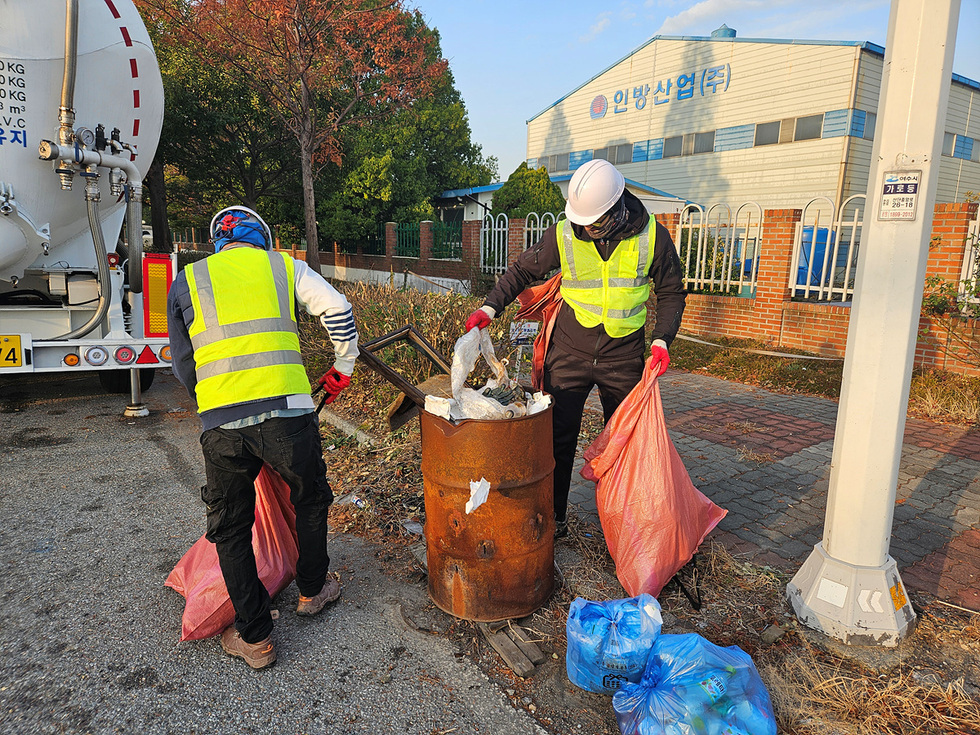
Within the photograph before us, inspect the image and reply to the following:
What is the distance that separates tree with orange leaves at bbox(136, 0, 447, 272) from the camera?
1029cm

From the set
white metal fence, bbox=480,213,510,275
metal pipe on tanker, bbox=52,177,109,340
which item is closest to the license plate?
metal pipe on tanker, bbox=52,177,109,340

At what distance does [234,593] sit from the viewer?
231 cm

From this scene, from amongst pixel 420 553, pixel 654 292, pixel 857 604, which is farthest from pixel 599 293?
pixel 857 604

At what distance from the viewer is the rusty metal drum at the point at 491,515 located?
2.39 m

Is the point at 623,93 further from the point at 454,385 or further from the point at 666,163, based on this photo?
the point at 454,385

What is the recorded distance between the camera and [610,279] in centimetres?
292

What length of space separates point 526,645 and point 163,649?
1400 mm

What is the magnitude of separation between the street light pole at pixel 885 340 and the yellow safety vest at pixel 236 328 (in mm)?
2128

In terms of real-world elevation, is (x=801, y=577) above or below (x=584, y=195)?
below

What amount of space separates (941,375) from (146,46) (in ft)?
24.5

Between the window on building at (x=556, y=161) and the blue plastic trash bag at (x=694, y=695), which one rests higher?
the window on building at (x=556, y=161)

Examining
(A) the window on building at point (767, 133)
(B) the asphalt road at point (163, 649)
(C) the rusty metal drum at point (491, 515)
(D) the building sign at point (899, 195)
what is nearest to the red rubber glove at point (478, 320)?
(C) the rusty metal drum at point (491, 515)

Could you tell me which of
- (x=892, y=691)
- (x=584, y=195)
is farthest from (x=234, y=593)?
(x=892, y=691)

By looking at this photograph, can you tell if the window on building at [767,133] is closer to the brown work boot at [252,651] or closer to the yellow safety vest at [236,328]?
the yellow safety vest at [236,328]
